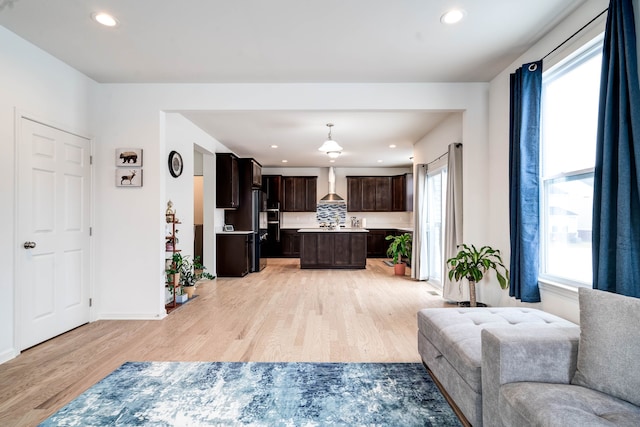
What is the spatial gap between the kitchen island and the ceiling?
4222 millimetres

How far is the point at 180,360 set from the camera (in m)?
2.83

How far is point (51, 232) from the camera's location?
3354 mm

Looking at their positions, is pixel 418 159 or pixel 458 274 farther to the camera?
pixel 418 159

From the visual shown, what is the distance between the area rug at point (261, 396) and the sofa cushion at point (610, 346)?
79cm

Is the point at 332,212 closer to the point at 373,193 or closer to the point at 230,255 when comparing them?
the point at 373,193

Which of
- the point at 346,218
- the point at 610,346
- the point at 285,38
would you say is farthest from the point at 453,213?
the point at 346,218

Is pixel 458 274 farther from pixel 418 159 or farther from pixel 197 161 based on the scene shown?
pixel 197 161

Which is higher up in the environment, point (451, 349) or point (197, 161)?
point (197, 161)

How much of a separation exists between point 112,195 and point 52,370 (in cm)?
194

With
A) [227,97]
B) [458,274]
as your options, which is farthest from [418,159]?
[227,97]

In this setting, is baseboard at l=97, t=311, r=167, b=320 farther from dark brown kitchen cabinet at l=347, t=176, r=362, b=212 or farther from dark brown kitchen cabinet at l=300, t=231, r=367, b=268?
dark brown kitchen cabinet at l=347, t=176, r=362, b=212

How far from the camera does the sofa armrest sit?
1573mm

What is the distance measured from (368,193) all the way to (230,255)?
468 cm

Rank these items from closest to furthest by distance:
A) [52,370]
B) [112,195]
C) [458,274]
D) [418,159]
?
[52,370] < [458,274] < [112,195] < [418,159]
